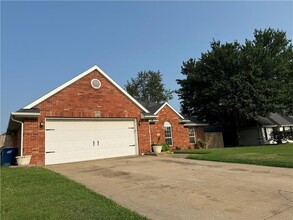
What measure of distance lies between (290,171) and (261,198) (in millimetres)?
4158

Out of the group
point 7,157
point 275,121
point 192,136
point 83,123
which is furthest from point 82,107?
point 275,121

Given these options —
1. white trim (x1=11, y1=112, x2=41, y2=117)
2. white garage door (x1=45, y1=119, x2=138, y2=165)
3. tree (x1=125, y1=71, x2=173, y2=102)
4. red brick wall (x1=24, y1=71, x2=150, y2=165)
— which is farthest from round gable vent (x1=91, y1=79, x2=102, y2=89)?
tree (x1=125, y1=71, x2=173, y2=102)

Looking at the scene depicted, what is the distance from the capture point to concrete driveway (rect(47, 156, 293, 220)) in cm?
475

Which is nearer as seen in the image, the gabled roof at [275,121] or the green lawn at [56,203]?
the green lawn at [56,203]

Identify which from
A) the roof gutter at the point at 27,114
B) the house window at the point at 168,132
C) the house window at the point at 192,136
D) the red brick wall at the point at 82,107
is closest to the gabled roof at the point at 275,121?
the house window at the point at 192,136

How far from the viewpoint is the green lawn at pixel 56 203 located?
15.2ft

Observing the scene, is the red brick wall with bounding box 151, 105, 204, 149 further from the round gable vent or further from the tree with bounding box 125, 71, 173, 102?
the tree with bounding box 125, 71, 173, 102

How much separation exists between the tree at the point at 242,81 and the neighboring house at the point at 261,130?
5.98 ft

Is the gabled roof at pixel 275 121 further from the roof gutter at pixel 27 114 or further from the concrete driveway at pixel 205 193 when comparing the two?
the roof gutter at pixel 27 114

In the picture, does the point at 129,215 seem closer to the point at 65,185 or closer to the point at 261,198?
the point at 261,198

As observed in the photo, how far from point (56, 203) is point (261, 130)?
1198 inches

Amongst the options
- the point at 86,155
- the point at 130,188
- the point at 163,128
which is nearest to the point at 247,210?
the point at 130,188

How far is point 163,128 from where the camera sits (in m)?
22.0

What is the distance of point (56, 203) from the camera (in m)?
5.45
